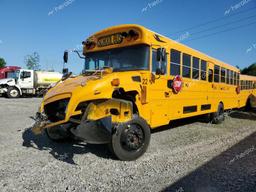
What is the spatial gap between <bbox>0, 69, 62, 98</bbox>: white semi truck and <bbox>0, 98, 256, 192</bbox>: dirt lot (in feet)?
48.3

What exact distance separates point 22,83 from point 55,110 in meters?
17.4

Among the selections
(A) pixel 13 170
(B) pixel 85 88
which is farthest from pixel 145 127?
(A) pixel 13 170

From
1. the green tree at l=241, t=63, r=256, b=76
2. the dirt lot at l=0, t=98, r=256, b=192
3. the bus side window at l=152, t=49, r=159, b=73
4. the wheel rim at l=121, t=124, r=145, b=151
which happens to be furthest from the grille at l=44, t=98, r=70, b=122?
the green tree at l=241, t=63, r=256, b=76

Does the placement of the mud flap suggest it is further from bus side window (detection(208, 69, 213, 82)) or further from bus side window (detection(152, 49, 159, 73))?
bus side window (detection(208, 69, 213, 82))

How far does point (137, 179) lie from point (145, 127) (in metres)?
1.33

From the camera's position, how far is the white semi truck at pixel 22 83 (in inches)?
806

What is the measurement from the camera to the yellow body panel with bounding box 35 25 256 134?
4633mm

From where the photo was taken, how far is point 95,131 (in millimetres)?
4621

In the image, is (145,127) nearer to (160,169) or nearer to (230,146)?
(160,169)

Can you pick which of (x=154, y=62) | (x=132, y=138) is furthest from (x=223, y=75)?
(x=132, y=138)

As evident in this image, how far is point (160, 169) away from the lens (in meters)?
4.57

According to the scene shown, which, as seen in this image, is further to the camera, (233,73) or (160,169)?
(233,73)

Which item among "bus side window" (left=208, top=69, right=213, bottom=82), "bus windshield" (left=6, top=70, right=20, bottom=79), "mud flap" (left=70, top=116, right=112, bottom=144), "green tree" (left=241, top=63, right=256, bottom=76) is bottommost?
"mud flap" (left=70, top=116, right=112, bottom=144)

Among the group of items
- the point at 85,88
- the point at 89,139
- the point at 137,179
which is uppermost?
the point at 85,88
